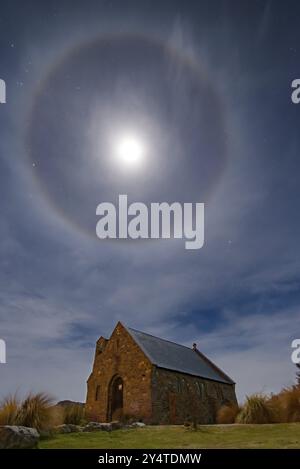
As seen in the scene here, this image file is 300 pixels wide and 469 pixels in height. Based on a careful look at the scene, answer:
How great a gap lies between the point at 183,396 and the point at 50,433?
2042 centimetres

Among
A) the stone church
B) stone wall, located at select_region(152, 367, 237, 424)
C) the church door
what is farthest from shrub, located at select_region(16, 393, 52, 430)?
the church door

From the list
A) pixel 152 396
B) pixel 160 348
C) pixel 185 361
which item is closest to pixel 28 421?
pixel 152 396

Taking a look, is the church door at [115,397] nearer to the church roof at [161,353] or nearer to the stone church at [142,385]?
the stone church at [142,385]

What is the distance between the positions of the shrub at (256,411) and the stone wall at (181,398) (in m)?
5.67

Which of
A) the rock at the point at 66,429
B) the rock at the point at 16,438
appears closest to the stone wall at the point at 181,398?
the rock at the point at 66,429

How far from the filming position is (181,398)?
1121 inches

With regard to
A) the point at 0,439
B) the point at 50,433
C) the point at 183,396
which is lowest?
the point at 183,396

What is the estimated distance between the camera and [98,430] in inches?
559

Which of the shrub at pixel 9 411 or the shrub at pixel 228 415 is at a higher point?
the shrub at pixel 9 411

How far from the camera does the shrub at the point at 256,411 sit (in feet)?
54.5

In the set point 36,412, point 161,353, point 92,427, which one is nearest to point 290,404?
point 92,427

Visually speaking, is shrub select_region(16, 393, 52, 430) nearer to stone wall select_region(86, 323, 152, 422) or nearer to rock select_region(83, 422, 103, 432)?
rock select_region(83, 422, 103, 432)

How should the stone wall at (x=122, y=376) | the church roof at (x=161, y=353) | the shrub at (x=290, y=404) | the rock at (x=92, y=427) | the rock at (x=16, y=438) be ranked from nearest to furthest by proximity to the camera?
the rock at (x=16, y=438) < the rock at (x=92, y=427) < the shrub at (x=290, y=404) < the stone wall at (x=122, y=376) < the church roof at (x=161, y=353)
